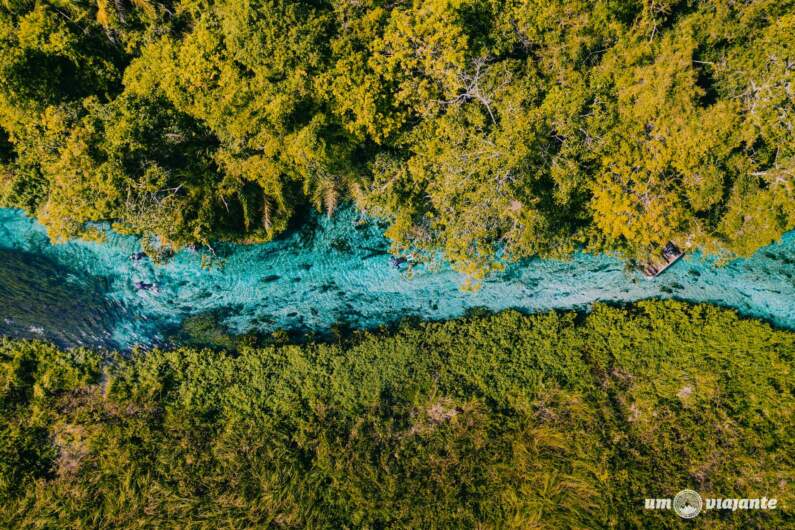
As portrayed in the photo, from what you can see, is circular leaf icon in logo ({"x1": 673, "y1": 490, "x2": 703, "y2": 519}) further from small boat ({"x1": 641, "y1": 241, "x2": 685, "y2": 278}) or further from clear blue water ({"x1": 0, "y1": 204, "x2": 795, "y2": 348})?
small boat ({"x1": 641, "y1": 241, "x2": 685, "y2": 278})

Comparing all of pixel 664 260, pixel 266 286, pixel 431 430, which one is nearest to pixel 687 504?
pixel 664 260

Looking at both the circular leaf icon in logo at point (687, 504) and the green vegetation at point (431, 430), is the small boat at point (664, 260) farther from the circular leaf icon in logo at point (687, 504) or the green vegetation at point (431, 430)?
the circular leaf icon in logo at point (687, 504)

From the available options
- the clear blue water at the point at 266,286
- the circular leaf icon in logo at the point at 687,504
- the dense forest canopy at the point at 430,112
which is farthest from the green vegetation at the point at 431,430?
the dense forest canopy at the point at 430,112

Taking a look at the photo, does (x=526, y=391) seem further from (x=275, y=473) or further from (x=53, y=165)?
(x=53, y=165)

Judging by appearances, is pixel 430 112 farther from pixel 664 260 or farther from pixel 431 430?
pixel 431 430

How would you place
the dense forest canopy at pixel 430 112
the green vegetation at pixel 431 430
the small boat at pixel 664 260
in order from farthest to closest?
1. the small boat at pixel 664 260
2. the green vegetation at pixel 431 430
3. the dense forest canopy at pixel 430 112
